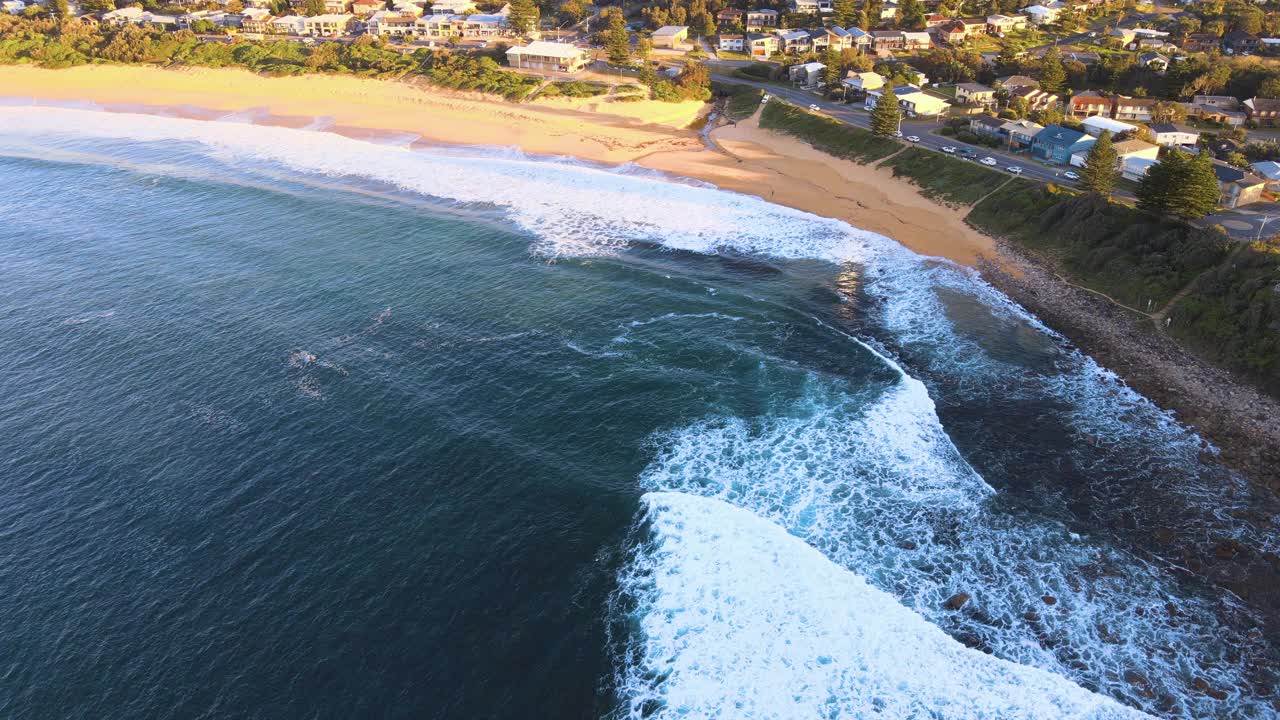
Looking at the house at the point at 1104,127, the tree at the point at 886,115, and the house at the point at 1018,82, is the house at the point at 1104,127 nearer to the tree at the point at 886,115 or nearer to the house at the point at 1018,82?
the tree at the point at 886,115

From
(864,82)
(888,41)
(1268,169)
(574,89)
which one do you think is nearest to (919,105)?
(864,82)

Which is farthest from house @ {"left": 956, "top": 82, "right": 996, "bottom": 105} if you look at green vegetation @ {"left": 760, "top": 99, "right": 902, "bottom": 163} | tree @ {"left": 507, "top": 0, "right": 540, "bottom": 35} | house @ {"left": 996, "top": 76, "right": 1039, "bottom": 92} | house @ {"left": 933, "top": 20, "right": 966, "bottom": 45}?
tree @ {"left": 507, "top": 0, "right": 540, "bottom": 35}

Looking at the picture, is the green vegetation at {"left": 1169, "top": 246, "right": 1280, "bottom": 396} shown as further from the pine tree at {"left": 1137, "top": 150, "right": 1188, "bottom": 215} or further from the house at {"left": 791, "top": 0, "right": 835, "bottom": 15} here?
the house at {"left": 791, "top": 0, "right": 835, "bottom": 15}

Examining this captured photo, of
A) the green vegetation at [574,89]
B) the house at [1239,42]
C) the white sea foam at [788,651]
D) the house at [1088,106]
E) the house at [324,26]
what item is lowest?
the white sea foam at [788,651]

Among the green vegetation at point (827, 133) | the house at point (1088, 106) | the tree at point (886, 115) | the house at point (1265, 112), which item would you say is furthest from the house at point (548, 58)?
the house at point (1265, 112)

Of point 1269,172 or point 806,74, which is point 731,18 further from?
point 1269,172
